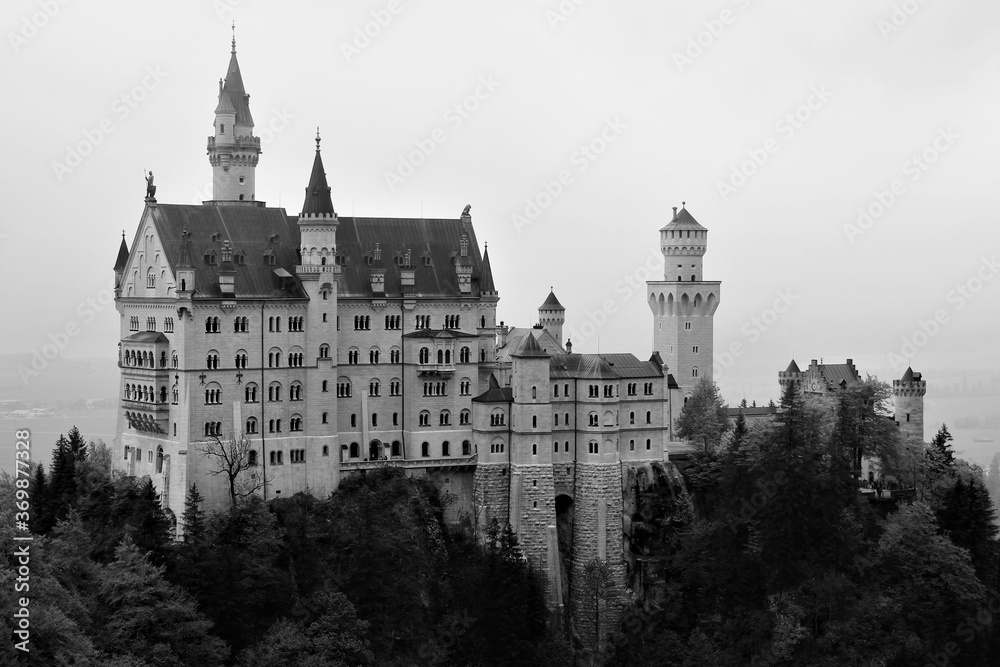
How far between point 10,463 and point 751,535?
67.6 meters

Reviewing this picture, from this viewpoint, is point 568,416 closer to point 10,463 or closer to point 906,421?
point 906,421

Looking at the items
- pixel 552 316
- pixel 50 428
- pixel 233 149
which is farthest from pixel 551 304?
pixel 50 428

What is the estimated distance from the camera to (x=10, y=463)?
138375 millimetres

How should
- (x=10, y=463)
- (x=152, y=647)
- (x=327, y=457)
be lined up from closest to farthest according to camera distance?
(x=152, y=647)
(x=327, y=457)
(x=10, y=463)

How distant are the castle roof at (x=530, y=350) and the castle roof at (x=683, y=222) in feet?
90.9

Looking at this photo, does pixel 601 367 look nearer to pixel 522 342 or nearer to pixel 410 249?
pixel 522 342

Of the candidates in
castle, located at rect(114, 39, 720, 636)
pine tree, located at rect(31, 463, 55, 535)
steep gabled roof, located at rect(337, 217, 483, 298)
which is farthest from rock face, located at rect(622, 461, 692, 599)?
pine tree, located at rect(31, 463, 55, 535)

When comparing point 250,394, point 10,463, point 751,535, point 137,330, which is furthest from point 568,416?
point 10,463

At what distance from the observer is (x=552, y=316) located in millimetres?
122438

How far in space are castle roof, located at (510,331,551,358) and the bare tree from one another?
19001 millimetres

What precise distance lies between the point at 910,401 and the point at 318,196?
50.4 meters

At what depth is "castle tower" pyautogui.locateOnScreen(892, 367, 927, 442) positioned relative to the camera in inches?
4941

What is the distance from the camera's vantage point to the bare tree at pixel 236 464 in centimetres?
10094

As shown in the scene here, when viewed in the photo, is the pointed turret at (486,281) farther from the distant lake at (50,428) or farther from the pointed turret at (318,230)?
the distant lake at (50,428)
